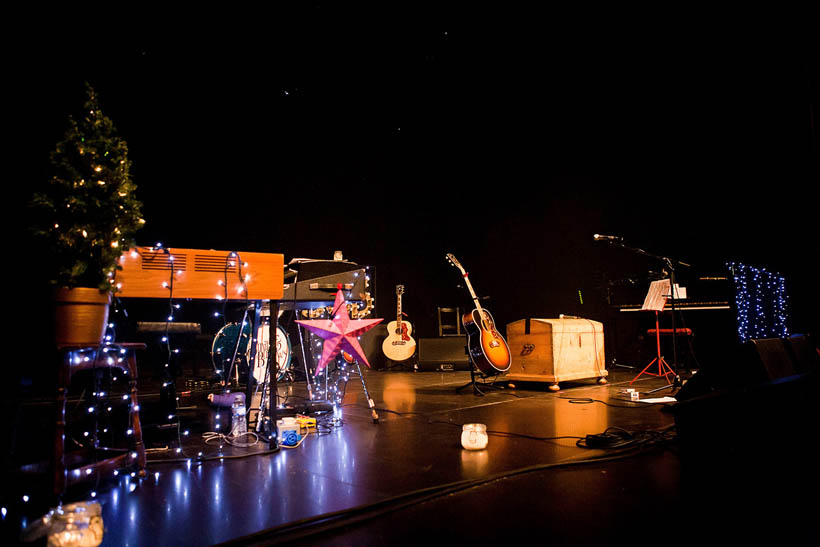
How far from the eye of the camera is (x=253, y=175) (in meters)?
6.34

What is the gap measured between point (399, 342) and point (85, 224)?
240 inches

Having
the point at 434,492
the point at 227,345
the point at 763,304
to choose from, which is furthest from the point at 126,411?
the point at 763,304

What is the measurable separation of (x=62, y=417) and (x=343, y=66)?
5134mm

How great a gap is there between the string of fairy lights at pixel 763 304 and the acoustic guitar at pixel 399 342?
4899mm

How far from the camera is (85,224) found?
173 cm

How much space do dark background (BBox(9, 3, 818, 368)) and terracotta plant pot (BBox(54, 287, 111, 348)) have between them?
2447 mm

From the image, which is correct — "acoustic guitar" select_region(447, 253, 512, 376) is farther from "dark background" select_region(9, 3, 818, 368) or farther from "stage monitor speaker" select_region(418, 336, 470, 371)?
"dark background" select_region(9, 3, 818, 368)

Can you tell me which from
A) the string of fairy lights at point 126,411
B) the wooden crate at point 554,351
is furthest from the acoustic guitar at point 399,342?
the string of fairy lights at point 126,411

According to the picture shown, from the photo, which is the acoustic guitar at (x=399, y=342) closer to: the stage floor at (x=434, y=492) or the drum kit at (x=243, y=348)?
the drum kit at (x=243, y=348)

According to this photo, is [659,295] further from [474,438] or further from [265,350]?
[265,350]

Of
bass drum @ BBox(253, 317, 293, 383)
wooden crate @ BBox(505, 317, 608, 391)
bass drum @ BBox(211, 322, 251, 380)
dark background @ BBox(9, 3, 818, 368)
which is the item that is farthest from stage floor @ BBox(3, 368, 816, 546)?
dark background @ BBox(9, 3, 818, 368)

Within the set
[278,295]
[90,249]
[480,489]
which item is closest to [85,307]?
[90,249]

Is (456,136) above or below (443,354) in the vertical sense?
above

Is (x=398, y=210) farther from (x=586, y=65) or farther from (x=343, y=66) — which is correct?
(x=586, y=65)
